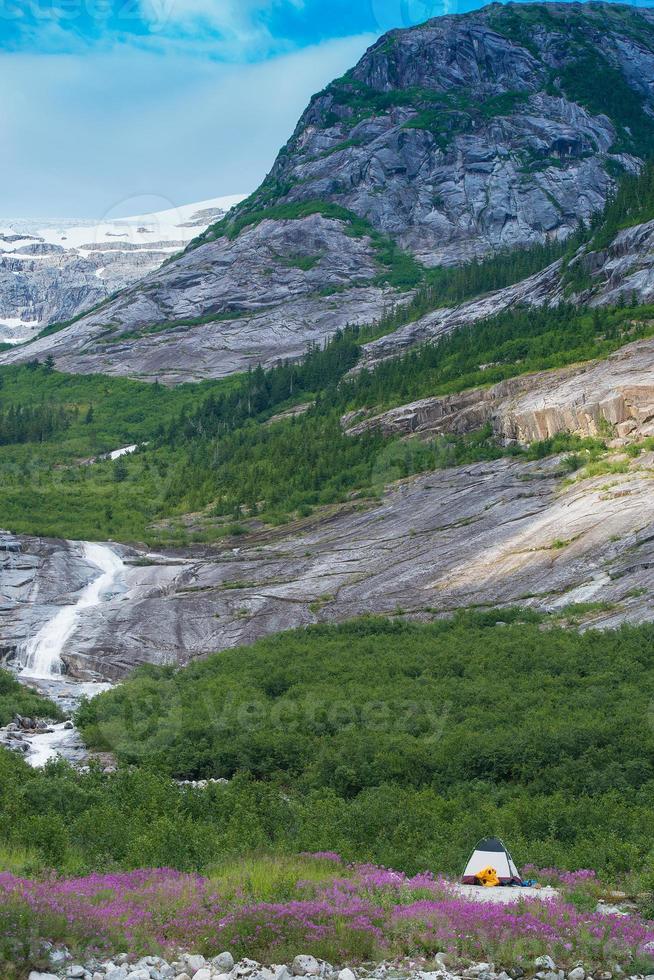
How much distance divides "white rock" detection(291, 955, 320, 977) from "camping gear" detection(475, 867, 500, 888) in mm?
6380

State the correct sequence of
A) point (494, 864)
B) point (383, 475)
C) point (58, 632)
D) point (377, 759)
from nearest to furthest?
point (494, 864) < point (377, 759) < point (58, 632) < point (383, 475)

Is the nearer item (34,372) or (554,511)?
(554,511)

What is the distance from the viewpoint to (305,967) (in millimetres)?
15422

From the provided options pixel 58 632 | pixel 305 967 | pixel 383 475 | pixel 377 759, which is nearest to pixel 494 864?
pixel 305 967

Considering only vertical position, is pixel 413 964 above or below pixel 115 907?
below

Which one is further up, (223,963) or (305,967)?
(223,963)

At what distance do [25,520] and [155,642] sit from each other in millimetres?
31122

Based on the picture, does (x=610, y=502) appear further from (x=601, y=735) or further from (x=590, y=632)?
(x=601, y=735)

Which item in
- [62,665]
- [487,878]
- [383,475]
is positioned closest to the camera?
[487,878]

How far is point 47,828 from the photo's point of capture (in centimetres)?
2344

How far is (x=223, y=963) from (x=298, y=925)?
1408 mm

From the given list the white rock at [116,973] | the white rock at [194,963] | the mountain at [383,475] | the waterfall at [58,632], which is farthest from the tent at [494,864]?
the waterfall at [58,632]

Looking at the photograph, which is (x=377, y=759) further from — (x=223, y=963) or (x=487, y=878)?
(x=223, y=963)

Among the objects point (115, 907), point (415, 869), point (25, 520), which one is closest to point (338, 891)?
point (115, 907)
